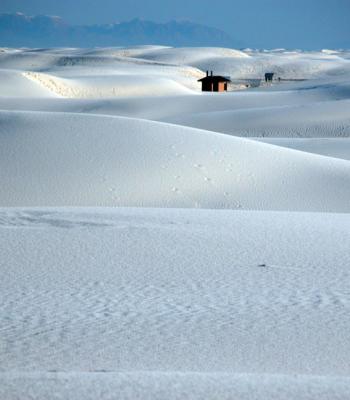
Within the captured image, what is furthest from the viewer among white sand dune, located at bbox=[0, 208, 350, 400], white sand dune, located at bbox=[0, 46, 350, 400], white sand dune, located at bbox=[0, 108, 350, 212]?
white sand dune, located at bbox=[0, 108, 350, 212]

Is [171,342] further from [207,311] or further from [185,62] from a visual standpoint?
[185,62]

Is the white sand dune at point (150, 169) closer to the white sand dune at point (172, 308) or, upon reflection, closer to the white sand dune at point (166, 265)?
the white sand dune at point (166, 265)

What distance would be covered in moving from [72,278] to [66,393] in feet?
9.97

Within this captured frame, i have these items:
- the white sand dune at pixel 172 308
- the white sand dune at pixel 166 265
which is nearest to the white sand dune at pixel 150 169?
the white sand dune at pixel 166 265

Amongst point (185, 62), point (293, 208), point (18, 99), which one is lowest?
point (293, 208)

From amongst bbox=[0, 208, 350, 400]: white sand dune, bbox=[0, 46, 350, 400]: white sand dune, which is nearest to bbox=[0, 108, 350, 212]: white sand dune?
bbox=[0, 46, 350, 400]: white sand dune

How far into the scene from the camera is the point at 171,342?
486 cm

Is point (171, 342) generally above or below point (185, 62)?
below

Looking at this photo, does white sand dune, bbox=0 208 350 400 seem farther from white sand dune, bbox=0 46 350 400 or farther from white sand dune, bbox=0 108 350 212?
white sand dune, bbox=0 108 350 212

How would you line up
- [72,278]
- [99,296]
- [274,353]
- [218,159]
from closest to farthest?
[274,353] → [99,296] → [72,278] → [218,159]

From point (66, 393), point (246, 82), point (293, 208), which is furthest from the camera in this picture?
point (246, 82)

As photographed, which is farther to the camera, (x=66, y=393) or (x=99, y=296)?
(x=99, y=296)

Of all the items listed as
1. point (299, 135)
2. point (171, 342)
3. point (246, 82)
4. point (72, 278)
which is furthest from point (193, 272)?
point (246, 82)

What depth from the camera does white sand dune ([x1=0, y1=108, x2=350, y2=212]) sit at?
13.2 metres
